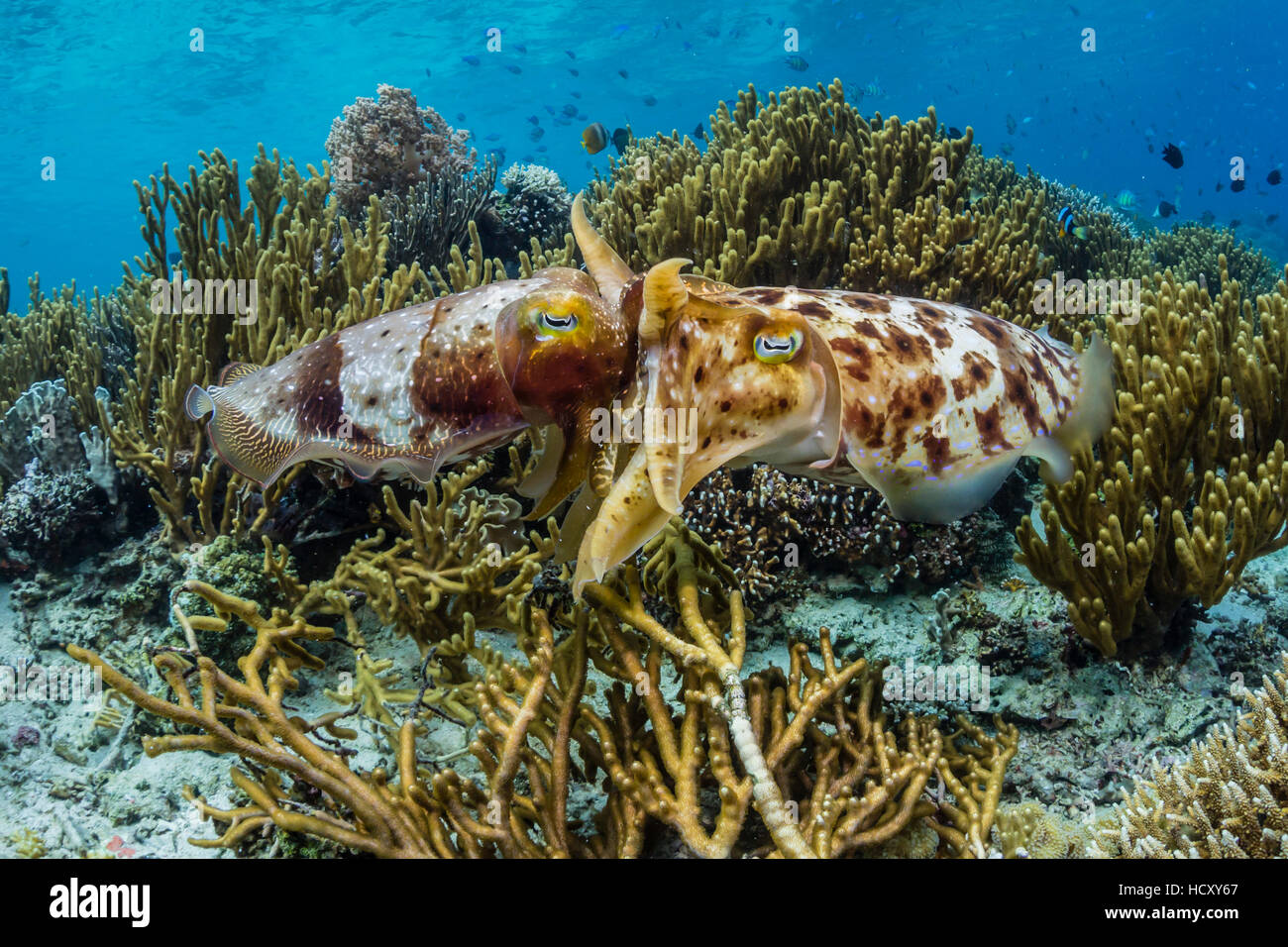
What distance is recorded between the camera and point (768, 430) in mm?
1985

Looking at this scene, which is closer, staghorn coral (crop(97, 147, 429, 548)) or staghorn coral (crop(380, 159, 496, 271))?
staghorn coral (crop(97, 147, 429, 548))

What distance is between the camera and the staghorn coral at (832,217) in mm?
5582

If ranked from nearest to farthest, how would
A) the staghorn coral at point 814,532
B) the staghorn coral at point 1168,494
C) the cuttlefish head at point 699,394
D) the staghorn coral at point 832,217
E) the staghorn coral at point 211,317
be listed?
the cuttlefish head at point 699,394, the staghorn coral at point 1168,494, the staghorn coral at point 814,532, the staghorn coral at point 211,317, the staghorn coral at point 832,217

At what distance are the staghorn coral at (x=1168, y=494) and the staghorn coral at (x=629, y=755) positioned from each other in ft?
2.83

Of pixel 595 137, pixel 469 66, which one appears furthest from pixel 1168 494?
pixel 469 66

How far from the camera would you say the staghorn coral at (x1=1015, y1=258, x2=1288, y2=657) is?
294 centimetres

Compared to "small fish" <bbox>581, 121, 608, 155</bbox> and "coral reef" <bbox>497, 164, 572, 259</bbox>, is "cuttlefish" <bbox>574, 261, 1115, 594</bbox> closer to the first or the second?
"coral reef" <bbox>497, 164, 572, 259</bbox>

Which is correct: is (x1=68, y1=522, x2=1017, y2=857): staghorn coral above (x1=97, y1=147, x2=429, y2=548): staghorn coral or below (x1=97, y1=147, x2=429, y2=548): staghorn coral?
below

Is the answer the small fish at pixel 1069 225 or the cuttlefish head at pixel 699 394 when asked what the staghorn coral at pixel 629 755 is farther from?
the small fish at pixel 1069 225

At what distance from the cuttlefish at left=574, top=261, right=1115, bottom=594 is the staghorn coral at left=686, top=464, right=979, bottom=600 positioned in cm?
188

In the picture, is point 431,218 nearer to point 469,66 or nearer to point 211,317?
point 211,317

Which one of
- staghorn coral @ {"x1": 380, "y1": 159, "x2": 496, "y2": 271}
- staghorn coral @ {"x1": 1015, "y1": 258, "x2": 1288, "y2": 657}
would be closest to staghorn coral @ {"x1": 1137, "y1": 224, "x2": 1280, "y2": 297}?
staghorn coral @ {"x1": 1015, "y1": 258, "x2": 1288, "y2": 657}

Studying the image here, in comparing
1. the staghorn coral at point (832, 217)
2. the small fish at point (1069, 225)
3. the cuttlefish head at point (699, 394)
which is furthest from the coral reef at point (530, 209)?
the cuttlefish head at point (699, 394)

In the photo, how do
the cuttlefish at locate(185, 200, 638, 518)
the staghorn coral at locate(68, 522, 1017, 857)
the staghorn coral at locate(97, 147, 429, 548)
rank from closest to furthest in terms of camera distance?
the cuttlefish at locate(185, 200, 638, 518) → the staghorn coral at locate(68, 522, 1017, 857) → the staghorn coral at locate(97, 147, 429, 548)
